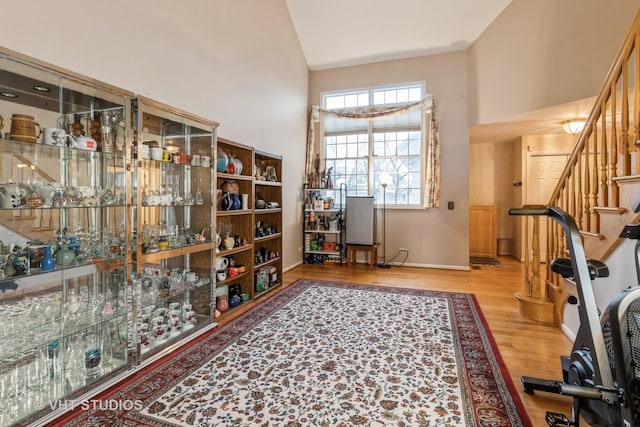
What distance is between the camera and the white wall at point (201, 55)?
1968mm

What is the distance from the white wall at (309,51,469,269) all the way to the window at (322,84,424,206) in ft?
0.82

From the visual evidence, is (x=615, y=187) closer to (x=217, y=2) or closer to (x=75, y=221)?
(x=75, y=221)

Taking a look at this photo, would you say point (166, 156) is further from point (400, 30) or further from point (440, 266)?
point (440, 266)

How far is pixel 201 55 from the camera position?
10.5ft

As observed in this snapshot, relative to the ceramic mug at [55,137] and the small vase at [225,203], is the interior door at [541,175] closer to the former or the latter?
the small vase at [225,203]

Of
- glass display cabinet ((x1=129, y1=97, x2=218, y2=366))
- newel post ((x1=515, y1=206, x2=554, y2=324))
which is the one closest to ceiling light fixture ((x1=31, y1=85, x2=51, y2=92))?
glass display cabinet ((x1=129, y1=97, x2=218, y2=366))

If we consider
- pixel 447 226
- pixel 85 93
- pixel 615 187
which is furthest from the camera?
pixel 447 226

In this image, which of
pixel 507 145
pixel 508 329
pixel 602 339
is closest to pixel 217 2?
pixel 602 339

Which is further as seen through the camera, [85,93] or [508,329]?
[508,329]

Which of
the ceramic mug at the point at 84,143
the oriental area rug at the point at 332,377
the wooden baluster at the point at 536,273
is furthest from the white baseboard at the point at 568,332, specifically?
the ceramic mug at the point at 84,143

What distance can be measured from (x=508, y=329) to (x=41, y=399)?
11.7 feet

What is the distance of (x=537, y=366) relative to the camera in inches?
87.4

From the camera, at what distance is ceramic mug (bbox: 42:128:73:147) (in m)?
1.79

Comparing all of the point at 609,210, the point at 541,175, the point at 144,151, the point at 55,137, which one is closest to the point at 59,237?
the point at 55,137
